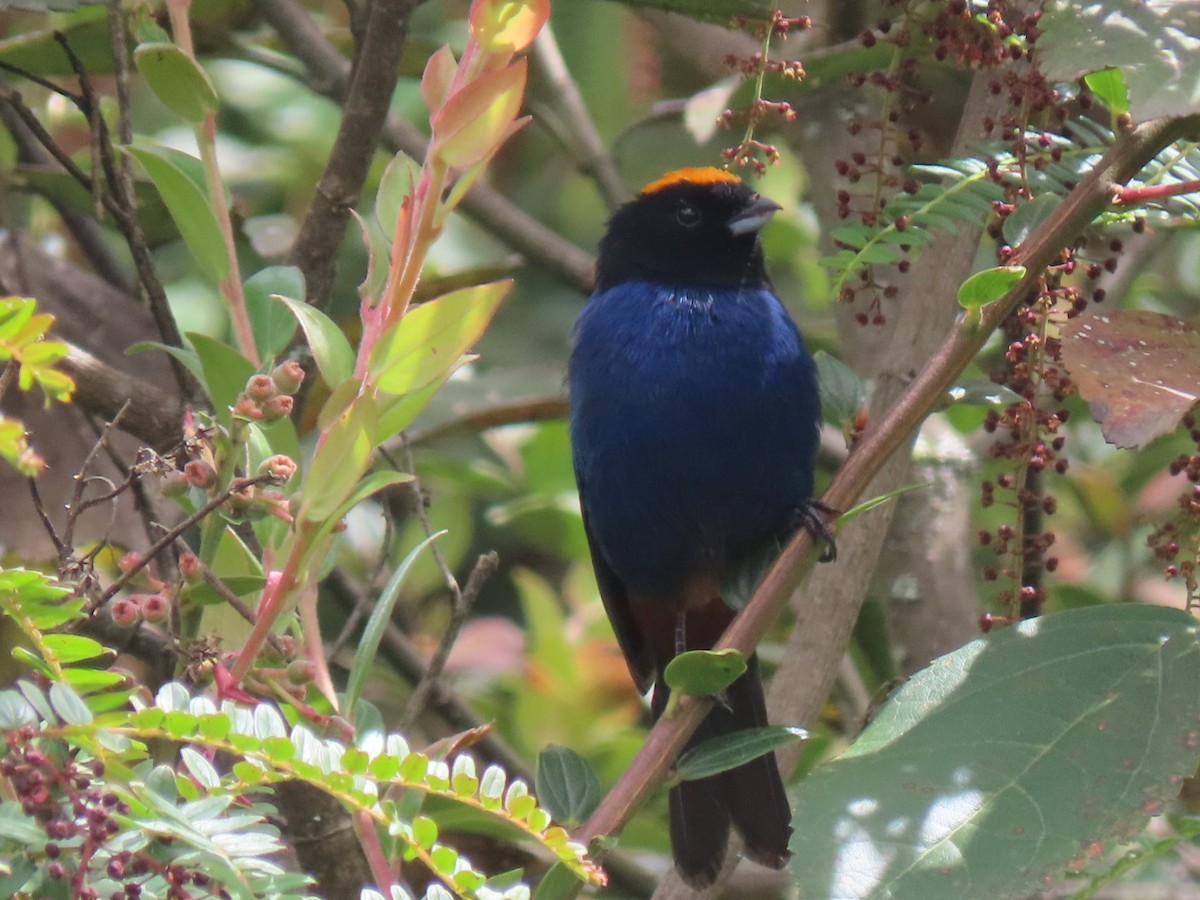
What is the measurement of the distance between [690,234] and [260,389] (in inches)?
90.0

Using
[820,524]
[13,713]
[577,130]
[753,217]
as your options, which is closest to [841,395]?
[820,524]

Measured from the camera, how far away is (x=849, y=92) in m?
3.29

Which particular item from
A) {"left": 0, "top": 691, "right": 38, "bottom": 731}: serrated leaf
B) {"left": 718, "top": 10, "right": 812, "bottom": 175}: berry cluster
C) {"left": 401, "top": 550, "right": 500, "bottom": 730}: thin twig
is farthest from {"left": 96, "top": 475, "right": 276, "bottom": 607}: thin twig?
{"left": 718, "top": 10, "right": 812, "bottom": 175}: berry cluster

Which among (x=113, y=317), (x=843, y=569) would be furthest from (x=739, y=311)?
(x=113, y=317)

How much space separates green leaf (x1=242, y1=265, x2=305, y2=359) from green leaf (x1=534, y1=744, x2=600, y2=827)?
1.87ft

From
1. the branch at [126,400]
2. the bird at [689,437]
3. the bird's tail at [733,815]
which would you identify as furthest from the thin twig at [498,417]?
the bird's tail at [733,815]

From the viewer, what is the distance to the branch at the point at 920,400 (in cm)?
156

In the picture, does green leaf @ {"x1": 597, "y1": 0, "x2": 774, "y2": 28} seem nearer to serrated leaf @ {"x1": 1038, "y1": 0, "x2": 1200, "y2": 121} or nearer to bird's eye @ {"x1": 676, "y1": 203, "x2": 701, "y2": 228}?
bird's eye @ {"x1": 676, "y1": 203, "x2": 701, "y2": 228}

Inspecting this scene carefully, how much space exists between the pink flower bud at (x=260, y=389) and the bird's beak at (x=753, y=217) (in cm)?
218

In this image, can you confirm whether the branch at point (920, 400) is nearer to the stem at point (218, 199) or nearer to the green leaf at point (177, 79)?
the stem at point (218, 199)

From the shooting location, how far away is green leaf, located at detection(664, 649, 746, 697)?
1601mm

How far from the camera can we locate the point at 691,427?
10.2ft

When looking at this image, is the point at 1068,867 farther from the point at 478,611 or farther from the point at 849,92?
the point at 478,611

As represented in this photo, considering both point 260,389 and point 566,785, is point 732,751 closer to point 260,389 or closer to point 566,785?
point 566,785
